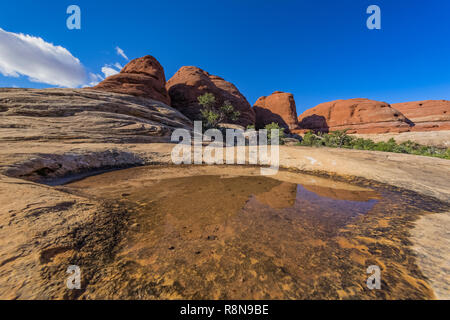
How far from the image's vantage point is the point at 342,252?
92.2 inches

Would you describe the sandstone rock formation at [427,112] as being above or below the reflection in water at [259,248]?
above

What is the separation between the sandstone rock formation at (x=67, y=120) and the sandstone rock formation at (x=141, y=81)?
337 inches

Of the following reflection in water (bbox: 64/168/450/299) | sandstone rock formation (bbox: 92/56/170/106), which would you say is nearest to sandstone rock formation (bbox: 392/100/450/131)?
reflection in water (bbox: 64/168/450/299)

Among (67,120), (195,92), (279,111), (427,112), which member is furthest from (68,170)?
(427,112)

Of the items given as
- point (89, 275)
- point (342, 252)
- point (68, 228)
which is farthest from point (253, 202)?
point (68, 228)

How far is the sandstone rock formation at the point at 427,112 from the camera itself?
47.6 m

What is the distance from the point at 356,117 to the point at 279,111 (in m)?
27.0

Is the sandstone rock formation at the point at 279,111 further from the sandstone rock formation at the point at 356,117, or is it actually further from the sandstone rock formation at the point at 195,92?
the sandstone rock formation at the point at 356,117

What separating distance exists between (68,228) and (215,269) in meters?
2.43

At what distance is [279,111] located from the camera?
5572 cm

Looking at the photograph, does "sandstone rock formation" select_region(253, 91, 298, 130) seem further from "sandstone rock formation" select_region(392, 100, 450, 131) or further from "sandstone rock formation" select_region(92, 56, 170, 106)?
"sandstone rock formation" select_region(392, 100, 450, 131)

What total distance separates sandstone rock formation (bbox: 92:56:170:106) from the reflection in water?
2513cm

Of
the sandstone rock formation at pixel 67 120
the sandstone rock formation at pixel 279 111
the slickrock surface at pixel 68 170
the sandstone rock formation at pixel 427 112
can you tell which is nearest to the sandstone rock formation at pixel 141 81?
the slickrock surface at pixel 68 170

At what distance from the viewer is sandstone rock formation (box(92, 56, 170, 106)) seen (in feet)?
77.3
